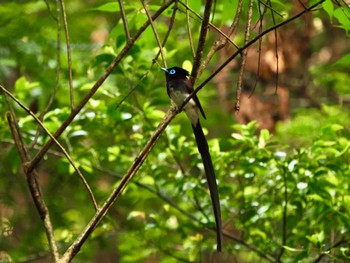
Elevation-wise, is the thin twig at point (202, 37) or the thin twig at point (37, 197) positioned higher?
the thin twig at point (202, 37)

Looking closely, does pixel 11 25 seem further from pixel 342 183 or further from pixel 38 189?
pixel 342 183

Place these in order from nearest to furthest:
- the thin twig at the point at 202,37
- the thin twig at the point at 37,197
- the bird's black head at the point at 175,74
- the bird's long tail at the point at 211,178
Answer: the thin twig at the point at 202,37, the bird's long tail at the point at 211,178, the thin twig at the point at 37,197, the bird's black head at the point at 175,74

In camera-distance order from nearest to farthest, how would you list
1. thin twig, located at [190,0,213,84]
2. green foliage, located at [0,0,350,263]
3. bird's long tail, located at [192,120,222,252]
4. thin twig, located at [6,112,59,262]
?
thin twig, located at [190,0,213,84] < bird's long tail, located at [192,120,222,252] < thin twig, located at [6,112,59,262] < green foliage, located at [0,0,350,263]

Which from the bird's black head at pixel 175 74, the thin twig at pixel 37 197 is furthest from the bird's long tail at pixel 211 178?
the thin twig at pixel 37 197

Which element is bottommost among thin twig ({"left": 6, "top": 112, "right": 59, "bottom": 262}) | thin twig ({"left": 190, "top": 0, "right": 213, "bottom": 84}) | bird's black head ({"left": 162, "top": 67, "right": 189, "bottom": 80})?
thin twig ({"left": 6, "top": 112, "right": 59, "bottom": 262})

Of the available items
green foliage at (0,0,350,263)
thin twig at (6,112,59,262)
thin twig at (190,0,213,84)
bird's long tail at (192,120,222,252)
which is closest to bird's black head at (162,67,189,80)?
green foliage at (0,0,350,263)

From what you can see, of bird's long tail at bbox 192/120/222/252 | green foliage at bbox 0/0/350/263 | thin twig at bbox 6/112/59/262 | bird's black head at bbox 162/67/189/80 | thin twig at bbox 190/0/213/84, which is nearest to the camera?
thin twig at bbox 190/0/213/84

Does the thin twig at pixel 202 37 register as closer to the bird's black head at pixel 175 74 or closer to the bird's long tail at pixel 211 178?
the bird's long tail at pixel 211 178

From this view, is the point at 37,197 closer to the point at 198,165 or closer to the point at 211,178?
the point at 211,178

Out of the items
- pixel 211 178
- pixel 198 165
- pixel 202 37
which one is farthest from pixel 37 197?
pixel 198 165

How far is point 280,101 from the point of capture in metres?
5.28

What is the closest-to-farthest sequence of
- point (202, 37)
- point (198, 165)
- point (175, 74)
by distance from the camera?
point (202, 37)
point (175, 74)
point (198, 165)

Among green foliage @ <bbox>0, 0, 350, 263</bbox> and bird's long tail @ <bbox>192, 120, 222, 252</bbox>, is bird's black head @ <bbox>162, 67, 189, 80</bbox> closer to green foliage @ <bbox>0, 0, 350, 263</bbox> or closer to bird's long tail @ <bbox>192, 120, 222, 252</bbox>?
green foliage @ <bbox>0, 0, 350, 263</bbox>

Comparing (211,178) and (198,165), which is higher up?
(198,165)
